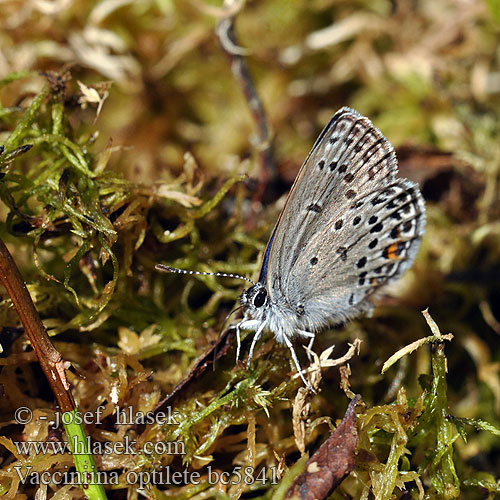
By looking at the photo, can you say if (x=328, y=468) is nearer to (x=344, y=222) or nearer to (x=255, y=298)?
(x=255, y=298)

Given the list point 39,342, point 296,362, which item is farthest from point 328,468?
point 39,342

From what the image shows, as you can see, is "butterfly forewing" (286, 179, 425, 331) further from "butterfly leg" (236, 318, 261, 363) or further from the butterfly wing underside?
"butterfly leg" (236, 318, 261, 363)

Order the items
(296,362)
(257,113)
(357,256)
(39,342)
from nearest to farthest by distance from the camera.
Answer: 1. (39,342)
2. (296,362)
3. (357,256)
4. (257,113)

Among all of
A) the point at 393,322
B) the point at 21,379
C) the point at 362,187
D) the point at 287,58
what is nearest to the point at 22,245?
the point at 21,379

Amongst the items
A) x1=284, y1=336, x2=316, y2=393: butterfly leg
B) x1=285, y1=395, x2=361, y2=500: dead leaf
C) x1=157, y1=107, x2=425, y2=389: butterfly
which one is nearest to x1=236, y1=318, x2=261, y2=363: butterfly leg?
x1=157, y1=107, x2=425, y2=389: butterfly

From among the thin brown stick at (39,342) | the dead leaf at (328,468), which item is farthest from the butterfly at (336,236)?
the thin brown stick at (39,342)

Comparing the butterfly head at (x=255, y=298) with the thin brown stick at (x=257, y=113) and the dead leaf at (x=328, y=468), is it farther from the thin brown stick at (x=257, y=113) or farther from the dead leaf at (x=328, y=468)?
the thin brown stick at (x=257, y=113)
